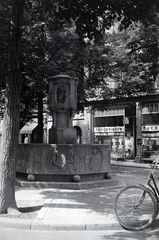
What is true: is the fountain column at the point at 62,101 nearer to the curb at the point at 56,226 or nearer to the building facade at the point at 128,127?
the curb at the point at 56,226

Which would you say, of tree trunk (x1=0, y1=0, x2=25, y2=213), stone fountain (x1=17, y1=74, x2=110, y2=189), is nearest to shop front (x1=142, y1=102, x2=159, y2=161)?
stone fountain (x1=17, y1=74, x2=110, y2=189)

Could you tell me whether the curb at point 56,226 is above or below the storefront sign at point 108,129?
below

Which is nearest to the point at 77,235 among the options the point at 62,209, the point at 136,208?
Answer: the point at 136,208

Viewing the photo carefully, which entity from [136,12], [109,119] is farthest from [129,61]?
[136,12]

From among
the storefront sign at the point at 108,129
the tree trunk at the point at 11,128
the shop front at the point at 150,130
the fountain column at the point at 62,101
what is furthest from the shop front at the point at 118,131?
the tree trunk at the point at 11,128

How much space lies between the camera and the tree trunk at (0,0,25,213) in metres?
6.98

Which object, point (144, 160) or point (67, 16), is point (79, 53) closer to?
point (67, 16)

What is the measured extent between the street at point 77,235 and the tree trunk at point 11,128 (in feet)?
3.94

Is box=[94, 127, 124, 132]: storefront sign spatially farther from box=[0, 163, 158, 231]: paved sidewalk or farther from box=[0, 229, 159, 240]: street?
box=[0, 229, 159, 240]: street

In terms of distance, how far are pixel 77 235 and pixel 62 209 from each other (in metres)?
1.50

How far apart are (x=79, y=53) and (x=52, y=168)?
769 centimetres

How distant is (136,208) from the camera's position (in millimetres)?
5918

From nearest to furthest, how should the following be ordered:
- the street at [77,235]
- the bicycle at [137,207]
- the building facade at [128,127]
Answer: the street at [77,235] → the bicycle at [137,207] → the building facade at [128,127]

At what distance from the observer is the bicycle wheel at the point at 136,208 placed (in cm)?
579
